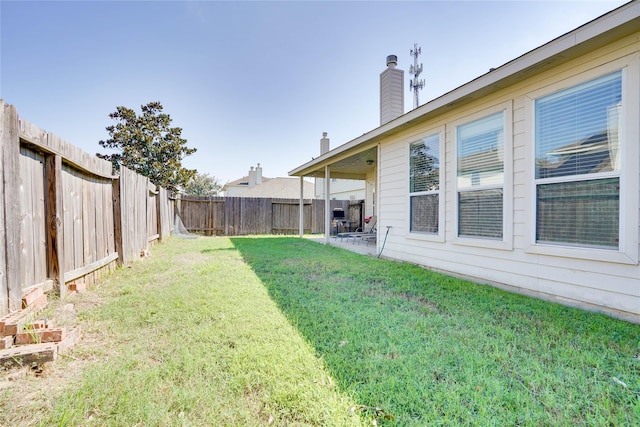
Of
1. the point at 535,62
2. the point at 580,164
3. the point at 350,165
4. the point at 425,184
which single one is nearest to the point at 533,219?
the point at 580,164

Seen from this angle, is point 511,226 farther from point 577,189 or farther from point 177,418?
point 177,418

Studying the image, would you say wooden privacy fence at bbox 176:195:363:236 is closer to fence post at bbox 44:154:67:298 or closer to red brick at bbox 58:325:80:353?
fence post at bbox 44:154:67:298

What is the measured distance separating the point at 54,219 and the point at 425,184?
513 centimetres

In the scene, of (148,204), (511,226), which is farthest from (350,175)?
(511,226)

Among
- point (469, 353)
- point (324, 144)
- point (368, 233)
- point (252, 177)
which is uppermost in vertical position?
point (252, 177)

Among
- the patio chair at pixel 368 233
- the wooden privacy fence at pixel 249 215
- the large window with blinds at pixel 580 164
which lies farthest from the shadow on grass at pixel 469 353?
the wooden privacy fence at pixel 249 215

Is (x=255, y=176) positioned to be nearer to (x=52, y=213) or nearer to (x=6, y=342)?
(x=52, y=213)

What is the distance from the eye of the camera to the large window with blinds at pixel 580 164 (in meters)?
2.69

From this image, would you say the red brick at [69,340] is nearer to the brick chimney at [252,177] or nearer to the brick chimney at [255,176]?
the brick chimney at [255,176]

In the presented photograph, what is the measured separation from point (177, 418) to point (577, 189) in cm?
393

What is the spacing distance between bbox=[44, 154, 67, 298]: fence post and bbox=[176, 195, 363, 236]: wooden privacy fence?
9160 mm

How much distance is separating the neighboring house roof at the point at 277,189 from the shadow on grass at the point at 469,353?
22.9 metres

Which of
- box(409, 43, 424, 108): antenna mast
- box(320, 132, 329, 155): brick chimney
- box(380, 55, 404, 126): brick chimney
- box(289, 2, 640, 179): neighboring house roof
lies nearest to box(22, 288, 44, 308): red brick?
box(289, 2, 640, 179): neighboring house roof

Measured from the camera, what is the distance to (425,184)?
5035 mm
